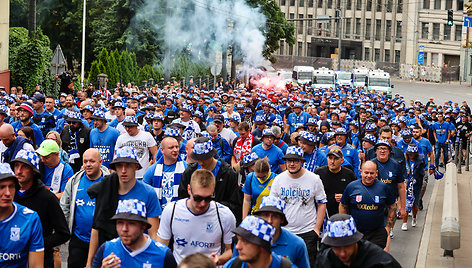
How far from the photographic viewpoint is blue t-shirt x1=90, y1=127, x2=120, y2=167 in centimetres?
1173

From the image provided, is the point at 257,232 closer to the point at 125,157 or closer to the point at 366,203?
the point at 125,157

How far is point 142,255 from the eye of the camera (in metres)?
5.49

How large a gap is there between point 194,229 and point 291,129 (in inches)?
542

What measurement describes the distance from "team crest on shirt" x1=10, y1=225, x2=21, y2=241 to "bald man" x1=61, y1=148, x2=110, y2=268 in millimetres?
1814

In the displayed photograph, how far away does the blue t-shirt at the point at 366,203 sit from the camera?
8.79 meters

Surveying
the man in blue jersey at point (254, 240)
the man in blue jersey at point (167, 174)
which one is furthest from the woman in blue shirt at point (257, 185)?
the man in blue jersey at point (254, 240)

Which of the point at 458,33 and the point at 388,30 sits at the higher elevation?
the point at 388,30

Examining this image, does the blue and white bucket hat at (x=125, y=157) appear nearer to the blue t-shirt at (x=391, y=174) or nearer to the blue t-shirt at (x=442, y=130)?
the blue t-shirt at (x=391, y=174)

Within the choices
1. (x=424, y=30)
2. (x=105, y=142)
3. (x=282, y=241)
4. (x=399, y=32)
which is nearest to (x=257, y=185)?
(x=282, y=241)

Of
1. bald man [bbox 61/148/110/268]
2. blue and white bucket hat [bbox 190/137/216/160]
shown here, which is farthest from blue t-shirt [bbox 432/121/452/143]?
bald man [bbox 61/148/110/268]

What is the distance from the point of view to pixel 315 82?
5275 centimetres

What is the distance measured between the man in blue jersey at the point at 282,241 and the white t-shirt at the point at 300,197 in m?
2.25

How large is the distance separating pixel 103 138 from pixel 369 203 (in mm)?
4590

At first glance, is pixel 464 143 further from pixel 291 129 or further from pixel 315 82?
pixel 315 82
